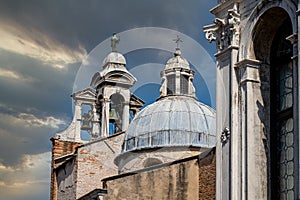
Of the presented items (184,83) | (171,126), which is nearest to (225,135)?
(171,126)

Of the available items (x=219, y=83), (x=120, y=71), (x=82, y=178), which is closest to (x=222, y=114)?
(x=219, y=83)

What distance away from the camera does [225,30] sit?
1461 cm

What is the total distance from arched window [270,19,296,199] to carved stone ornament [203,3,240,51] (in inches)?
29.0

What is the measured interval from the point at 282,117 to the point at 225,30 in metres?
2.01

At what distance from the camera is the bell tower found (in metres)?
33.1

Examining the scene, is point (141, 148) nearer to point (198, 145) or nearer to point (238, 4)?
point (198, 145)

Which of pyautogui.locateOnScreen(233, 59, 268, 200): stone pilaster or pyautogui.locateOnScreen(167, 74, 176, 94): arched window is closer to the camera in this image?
pyautogui.locateOnScreen(233, 59, 268, 200): stone pilaster

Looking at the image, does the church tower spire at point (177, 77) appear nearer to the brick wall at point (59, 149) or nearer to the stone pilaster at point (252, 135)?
the brick wall at point (59, 149)

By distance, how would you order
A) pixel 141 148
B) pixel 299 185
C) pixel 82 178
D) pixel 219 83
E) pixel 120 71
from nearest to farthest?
pixel 299 185 → pixel 219 83 → pixel 141 148 → pixel 82 178 → pixel 120 71

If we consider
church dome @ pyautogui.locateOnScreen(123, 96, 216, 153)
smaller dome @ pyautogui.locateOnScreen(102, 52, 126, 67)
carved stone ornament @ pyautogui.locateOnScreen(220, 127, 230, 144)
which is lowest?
carved stone ornament @ pyautogui.locateOnScreen(220, 127, 230, 144)

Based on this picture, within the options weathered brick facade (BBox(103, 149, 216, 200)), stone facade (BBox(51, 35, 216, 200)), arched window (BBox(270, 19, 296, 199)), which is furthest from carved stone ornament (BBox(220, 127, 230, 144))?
stone facade (BBox(51, 35, 216, 200))

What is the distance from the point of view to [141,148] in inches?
1014

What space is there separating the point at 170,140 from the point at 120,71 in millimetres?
7592

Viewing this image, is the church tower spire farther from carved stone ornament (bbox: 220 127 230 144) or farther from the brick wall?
carved stone ornament (bbox: 220 127 230 144)
